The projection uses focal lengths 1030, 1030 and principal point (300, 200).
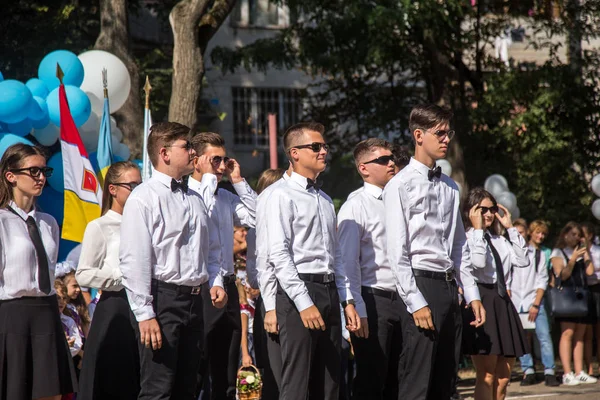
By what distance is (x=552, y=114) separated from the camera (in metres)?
18.8

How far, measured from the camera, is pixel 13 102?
1059 cm

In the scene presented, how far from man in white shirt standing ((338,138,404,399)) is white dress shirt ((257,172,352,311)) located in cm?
34

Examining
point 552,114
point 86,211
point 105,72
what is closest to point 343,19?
point 552,114

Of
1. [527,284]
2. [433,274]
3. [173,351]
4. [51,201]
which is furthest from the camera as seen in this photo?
[527,284]

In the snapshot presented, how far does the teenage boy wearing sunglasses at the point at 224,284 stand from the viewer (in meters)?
7.70

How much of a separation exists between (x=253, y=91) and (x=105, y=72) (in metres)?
17.4

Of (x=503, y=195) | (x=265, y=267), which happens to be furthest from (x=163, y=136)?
(x=503, y=195)

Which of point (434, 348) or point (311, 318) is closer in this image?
point (311, 318)

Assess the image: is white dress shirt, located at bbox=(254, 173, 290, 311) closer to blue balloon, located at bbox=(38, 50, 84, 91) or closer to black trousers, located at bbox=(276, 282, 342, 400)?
black trousers, located at bbox=(276, 282, 342, 400)

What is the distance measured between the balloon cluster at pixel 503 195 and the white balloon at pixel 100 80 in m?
5.58

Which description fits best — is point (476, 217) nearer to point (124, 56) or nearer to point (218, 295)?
point (218, 295)

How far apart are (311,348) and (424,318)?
0.73m

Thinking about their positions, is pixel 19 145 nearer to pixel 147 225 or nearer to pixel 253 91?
pixel 147 225

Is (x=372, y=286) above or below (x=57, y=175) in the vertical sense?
below
